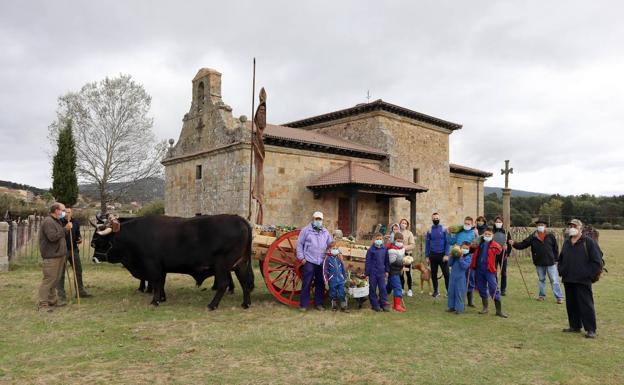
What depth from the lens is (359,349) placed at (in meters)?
5.25

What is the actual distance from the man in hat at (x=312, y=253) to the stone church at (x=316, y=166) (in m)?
8.98

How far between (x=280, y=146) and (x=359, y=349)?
42.1 feet

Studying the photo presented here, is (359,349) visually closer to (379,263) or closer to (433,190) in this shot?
(379,263)

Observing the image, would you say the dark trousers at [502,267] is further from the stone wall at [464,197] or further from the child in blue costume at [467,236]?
the stone wall at [464,197]

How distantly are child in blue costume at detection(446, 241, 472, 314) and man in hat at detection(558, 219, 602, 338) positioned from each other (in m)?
1.48

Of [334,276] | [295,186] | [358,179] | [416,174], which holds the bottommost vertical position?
[334,276]

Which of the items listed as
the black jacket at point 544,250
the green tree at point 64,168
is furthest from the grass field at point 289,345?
the green tree at point 64,168

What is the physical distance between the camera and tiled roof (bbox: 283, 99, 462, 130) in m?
21.5

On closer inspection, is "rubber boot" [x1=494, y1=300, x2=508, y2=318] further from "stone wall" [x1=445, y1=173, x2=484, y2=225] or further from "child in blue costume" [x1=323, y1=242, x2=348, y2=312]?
"stone wall" [x1=445, y1=173, x2=484, y2=225]

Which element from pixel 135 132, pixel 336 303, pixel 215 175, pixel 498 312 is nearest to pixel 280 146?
pixel 215 175

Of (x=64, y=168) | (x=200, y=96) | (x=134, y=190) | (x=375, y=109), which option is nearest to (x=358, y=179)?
(x=375, y=109)

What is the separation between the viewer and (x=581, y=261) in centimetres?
604

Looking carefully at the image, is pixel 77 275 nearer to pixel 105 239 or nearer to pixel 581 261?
pixel 105 239

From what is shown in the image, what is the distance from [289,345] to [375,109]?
17610mm
